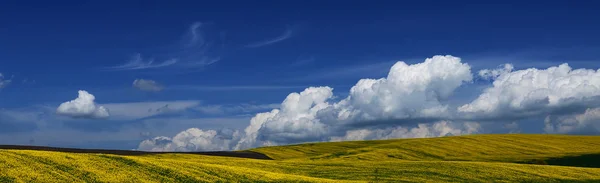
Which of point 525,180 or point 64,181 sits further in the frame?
point 525,180

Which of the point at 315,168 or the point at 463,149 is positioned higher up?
the point at 463,149

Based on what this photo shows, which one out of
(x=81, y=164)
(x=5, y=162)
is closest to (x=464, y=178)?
(x=81, y=164)

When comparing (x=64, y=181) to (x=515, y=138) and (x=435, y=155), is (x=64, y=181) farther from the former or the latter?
(x=515, y=138)

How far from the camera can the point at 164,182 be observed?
50.7 metres

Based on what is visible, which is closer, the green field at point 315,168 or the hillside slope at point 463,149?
the green field at point 315,168

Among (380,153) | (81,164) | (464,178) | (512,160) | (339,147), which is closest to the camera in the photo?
(81,164)

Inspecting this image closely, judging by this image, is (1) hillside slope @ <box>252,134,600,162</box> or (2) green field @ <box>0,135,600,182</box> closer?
(2) green field @ <box>0,135,600,182</box>

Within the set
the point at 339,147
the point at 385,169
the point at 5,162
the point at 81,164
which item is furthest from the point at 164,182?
the point at 339,147

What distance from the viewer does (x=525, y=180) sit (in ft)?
231

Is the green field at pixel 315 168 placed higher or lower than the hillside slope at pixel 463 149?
lower

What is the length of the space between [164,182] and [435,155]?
93.4m

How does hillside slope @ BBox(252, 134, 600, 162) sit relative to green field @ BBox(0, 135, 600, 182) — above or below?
above

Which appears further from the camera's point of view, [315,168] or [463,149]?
[463,149]

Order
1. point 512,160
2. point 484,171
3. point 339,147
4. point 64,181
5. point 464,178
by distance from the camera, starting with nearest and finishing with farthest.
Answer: point 64,181 < point 464,178 < point 484,171 < point 512,160 < point 339,147
